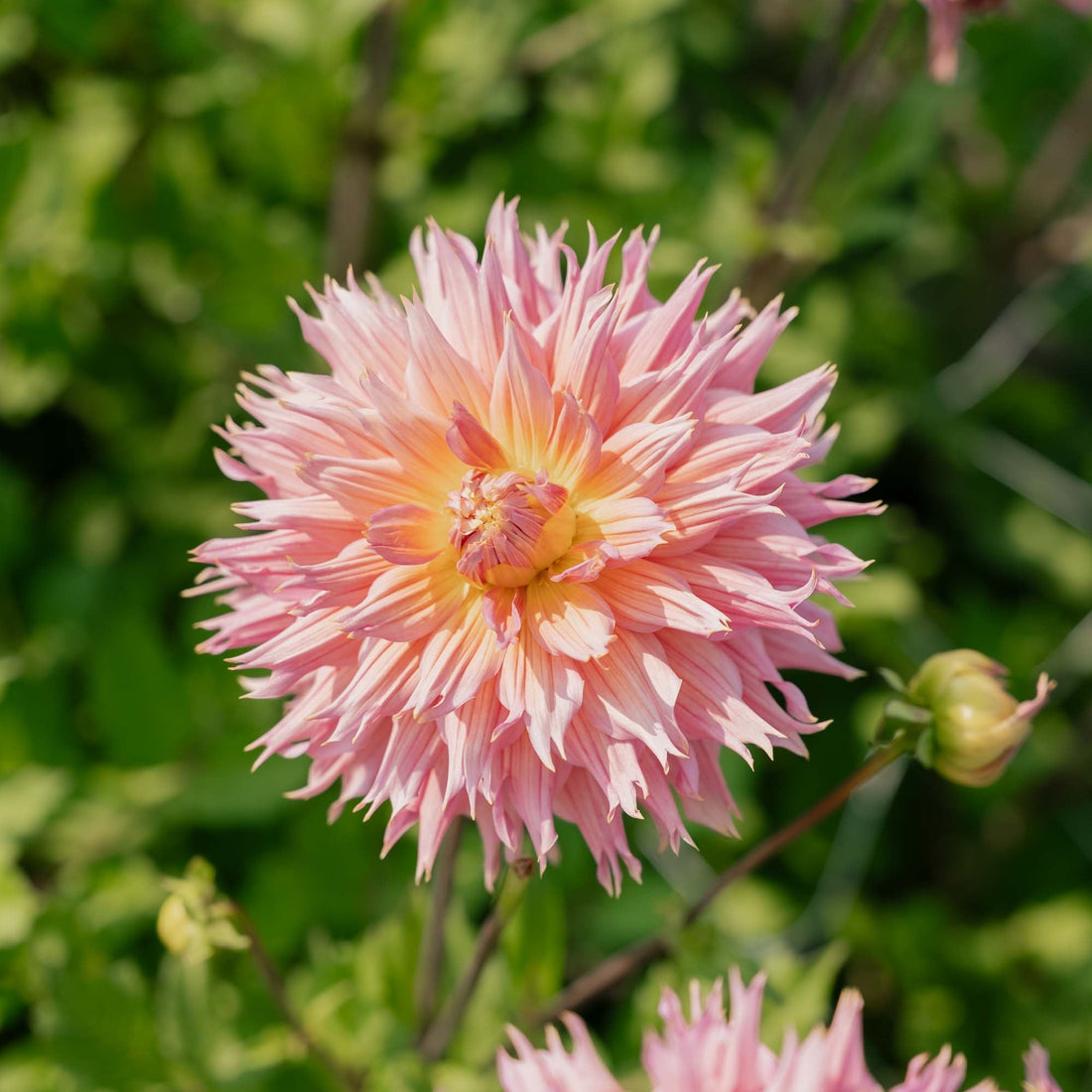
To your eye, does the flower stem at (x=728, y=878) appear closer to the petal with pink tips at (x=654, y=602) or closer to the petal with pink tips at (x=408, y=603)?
the petal with pink tips at (x=654, y=602)

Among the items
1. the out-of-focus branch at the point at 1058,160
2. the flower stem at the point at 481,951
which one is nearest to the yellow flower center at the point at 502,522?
the flower stem at the point at 481,951

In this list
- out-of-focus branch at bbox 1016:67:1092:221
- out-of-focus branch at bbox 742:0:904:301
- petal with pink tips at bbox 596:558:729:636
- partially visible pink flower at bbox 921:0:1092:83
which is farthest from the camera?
out-of-focus branch at bbox 1016:67:1092:221

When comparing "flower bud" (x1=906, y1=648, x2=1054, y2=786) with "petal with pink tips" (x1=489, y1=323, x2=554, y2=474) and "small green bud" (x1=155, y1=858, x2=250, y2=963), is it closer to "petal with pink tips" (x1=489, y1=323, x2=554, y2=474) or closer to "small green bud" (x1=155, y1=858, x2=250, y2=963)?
"petal with pink tips" (x1=489, y1=323, x2=554, y2=474)

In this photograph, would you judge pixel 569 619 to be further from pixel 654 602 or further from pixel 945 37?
pixel 945 37

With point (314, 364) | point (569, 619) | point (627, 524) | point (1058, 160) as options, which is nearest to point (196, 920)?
point (569, 619)

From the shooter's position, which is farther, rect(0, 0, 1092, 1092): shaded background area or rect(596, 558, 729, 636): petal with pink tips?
rect(0, 0, 1092, 1092): shaded background area

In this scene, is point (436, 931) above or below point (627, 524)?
below

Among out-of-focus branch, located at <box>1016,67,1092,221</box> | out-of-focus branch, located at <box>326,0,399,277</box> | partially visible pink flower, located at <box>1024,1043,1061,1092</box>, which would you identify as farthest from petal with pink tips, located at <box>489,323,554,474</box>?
out-of-focus branch, located at <box>1016,67,1092,221</box>
